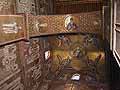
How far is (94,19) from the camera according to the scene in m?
5.04

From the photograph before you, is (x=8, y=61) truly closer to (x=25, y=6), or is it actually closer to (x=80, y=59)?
(x=25, y=6)

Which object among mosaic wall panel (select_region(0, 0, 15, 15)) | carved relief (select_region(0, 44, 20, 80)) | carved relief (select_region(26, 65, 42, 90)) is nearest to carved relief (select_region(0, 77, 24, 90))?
carved relief (select_region(0, 44, 20, 80))

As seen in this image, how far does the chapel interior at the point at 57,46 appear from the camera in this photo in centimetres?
416

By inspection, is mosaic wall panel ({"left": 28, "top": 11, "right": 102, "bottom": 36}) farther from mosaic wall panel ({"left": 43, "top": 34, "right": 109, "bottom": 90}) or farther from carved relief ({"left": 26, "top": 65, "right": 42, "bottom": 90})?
mosaic wall panel ({"left": 43, "top": 34, "right": 109, "bottom": 90})

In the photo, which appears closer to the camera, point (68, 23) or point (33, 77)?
point (68, 23)

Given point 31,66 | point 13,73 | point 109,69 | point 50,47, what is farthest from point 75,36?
point 13,73

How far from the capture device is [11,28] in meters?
3.55

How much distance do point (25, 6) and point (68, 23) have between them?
1040mm

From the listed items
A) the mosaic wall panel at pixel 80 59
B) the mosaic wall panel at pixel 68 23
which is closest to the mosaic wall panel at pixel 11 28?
the mosaic wall panel at pixel 68 23

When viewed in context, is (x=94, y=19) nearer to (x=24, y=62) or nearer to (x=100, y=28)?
(x=100, y=28)

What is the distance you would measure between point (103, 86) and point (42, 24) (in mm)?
2602

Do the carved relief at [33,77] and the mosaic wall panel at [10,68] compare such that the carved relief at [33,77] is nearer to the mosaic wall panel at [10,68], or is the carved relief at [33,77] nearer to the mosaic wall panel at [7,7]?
the mosaic wall panel at [10,68]

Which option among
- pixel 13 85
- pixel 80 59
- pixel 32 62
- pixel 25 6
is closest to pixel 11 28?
pixel 13 85

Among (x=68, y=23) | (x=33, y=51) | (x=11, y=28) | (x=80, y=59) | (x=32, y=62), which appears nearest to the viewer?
(x=11, y=28)
